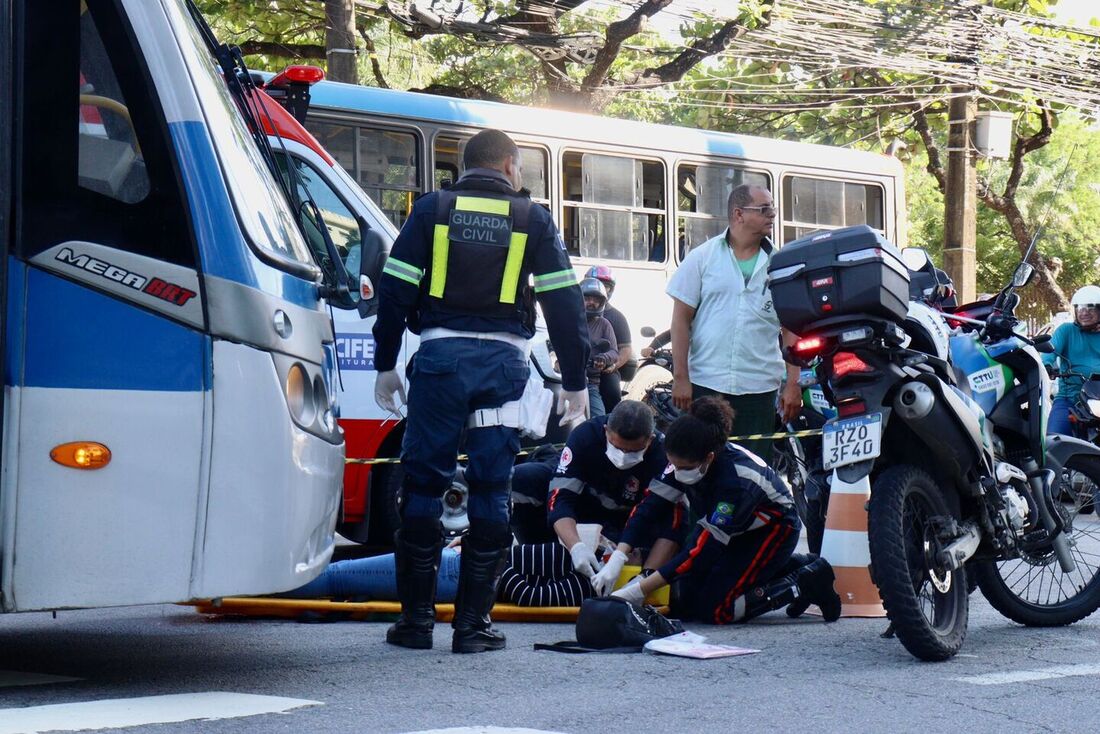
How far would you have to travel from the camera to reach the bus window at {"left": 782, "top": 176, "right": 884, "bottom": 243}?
1434 centimetres

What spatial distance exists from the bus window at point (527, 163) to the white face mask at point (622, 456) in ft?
16.9

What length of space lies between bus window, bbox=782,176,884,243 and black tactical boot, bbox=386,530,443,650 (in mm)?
9383

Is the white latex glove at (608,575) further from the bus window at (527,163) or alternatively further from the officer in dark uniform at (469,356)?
the bus window at (527,163)

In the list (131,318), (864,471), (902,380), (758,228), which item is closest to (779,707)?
(864,471)

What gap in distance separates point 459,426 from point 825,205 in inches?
387

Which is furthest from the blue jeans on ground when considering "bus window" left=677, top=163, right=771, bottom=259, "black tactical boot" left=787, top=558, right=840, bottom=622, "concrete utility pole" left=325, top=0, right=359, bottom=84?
"concrete utility pole" left=325, top=0, right=359, bottom=84

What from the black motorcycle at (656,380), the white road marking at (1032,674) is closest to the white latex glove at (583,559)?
the white road marking at (1032,674)

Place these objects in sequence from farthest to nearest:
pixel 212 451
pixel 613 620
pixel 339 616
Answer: pixel 339 616 < pixel 613 620 < pixel 212 451

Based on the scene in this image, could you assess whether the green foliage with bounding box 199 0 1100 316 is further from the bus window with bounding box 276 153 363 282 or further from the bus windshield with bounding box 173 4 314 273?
the bus windshield with bounding box 173 4 314 273

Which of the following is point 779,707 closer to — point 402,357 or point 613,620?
point 613,620

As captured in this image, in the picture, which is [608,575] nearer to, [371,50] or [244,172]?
[244,172]

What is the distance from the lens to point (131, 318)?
4316 mm

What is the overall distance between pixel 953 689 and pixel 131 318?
2.63m

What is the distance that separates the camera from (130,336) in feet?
14.1
